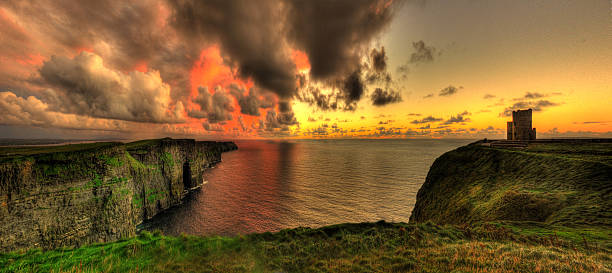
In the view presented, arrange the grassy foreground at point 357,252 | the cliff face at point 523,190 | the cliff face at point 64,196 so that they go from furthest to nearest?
1. the cliff face at point 64,196
2. the cliff face at point 523,190
3. the grassy foreground at point 357,252

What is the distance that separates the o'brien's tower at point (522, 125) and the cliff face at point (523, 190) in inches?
751

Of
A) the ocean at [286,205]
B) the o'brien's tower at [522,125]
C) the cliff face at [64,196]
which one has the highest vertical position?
the o'brien's tower at [522,125]

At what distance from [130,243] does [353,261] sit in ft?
46.9

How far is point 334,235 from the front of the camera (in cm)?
1359

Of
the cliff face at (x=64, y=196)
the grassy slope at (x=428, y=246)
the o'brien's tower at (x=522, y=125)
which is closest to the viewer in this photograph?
the grassy slope at (x=428, y=246)

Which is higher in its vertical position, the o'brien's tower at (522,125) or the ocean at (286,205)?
the o'brien's tower at (522,125)

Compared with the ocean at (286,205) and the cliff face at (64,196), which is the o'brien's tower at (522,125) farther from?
the cliff face at (64,196)

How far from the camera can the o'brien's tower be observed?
38325mm

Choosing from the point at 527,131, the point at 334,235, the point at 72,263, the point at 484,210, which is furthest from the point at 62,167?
the point at 527,131

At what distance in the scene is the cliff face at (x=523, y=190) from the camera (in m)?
13.5

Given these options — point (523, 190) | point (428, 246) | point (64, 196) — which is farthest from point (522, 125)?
point (64, 196)

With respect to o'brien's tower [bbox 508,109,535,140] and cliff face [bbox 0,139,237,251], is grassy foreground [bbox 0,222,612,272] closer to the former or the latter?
cliff face [bbox 0,139,237,251]

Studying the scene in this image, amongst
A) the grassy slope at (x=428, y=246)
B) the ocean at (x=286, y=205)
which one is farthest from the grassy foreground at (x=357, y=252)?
the ocean at (x=286, y=205)

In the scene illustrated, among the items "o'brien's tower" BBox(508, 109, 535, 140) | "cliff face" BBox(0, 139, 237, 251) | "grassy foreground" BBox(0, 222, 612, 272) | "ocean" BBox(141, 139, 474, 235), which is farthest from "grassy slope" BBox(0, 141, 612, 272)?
"o'brien's tower" BBox(508, 109, 535, 140)
